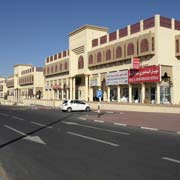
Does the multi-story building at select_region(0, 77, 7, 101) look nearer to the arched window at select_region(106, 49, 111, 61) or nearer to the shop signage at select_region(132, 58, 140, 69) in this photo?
the arched window at select_region(106, 49, 111, 61)

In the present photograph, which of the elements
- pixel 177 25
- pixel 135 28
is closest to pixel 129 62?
pixel 135 28

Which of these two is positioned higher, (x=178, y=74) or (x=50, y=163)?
(x=178, y=74)

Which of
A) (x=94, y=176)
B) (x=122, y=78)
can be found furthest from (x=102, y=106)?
(x=94, y=176)

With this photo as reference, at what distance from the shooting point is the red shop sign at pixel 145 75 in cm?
3772

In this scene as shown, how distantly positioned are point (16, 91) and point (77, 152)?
10505 cm

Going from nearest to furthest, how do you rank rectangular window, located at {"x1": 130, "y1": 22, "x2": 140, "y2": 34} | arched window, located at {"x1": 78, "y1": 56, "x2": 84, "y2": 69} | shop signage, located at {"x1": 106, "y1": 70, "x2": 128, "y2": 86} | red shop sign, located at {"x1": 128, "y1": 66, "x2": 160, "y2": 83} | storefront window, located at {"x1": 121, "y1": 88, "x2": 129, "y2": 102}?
Result: red shop sign, located at {"x1": 128, "y1": 66, "x2": 160, "y2": 83}
rectangular window, located at {"x1": 130, "y1": 22, "x2": 140, "y2": 34}
shop signage, located at {"x1": 106, "y1": 70, "x2": 128, "y2": 86}
storefront window, located at {"x1": 121, "y1": 88, "x2": 129, "y2": 102}
arched window, located at {"x1": 78, "y1": 56, "x2": 84, "y2": 69}

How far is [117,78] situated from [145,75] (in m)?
7.28

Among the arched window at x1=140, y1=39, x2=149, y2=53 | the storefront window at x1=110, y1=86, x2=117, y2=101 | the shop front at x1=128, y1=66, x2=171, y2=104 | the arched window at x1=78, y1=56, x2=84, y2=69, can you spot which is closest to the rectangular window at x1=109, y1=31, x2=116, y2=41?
the shop front at x1=128, y1=66, x2=171, y2=104

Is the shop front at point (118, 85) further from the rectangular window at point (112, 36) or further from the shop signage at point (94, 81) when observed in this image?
the rectangular window at point (112, 36)

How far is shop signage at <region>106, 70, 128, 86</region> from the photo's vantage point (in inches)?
1738

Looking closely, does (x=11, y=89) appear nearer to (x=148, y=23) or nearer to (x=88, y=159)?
(x=148, y=23)

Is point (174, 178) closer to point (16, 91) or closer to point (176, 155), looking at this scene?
point (176, 155)

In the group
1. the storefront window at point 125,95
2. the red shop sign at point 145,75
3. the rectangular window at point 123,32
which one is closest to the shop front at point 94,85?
the storefront window at point 125,95

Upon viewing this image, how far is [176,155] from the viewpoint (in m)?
9.48
